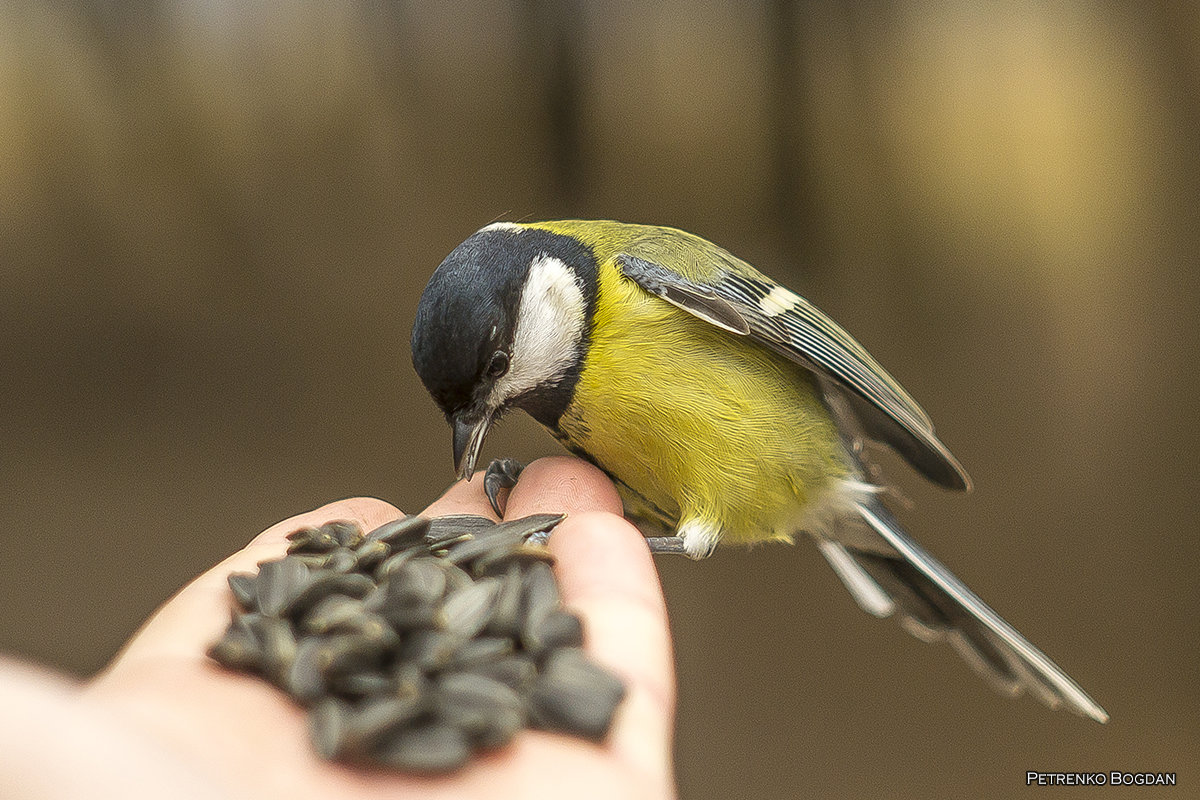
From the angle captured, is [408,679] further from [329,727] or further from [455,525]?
[455,525]

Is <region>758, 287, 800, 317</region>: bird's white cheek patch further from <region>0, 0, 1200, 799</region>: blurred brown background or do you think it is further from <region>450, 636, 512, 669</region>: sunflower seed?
<region>450, 636, 512, 669</region>: sunflower seed

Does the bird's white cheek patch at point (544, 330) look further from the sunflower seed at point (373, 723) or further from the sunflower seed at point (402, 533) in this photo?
the sunflower seed at point (373, 723)

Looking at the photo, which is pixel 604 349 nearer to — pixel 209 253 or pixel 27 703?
pixel 27 703

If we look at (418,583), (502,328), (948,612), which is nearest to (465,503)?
(502,328)

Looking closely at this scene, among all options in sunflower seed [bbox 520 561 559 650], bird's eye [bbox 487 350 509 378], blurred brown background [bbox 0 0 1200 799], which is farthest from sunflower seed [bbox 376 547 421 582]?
blurred brown background [bbox 0 0 1200 799]

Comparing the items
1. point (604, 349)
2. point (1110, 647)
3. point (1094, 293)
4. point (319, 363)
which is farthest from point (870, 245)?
point (319, 363)

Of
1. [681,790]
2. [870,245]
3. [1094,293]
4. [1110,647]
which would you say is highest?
[870,245]
